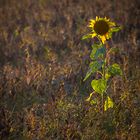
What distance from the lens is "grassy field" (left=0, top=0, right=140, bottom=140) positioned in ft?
11.8

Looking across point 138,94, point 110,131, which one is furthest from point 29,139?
point 138,94

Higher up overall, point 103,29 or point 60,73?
point 103,29

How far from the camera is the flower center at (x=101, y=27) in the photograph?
3.66 m

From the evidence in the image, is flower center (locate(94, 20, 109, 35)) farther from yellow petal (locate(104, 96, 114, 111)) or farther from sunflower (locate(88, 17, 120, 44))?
yellow petal (locate(104, 96, 114, 111))

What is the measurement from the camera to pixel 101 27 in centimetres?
366

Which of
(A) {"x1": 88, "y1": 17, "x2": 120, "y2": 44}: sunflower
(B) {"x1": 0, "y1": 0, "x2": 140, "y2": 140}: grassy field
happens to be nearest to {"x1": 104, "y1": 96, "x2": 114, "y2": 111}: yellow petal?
(B) {"x1": 0, "y1": 0, "x2": 140, "y2": 140}: grassy field

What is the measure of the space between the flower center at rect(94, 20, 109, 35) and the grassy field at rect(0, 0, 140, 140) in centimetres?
76

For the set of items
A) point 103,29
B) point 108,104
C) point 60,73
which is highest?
point 103,29

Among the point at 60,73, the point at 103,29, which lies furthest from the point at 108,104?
the point at 60,73

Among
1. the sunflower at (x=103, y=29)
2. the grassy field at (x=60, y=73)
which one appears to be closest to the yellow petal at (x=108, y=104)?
the grassy field at (x=60, y=73)

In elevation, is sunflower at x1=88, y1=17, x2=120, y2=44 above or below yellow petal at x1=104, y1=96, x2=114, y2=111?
above

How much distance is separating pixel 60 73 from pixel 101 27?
55.7 inches

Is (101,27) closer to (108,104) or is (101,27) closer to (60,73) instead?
(108,104)

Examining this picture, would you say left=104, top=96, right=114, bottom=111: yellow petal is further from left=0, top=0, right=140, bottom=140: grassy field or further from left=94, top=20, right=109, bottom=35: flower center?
left=94, top=20, right=109, bottom=35: flower center
